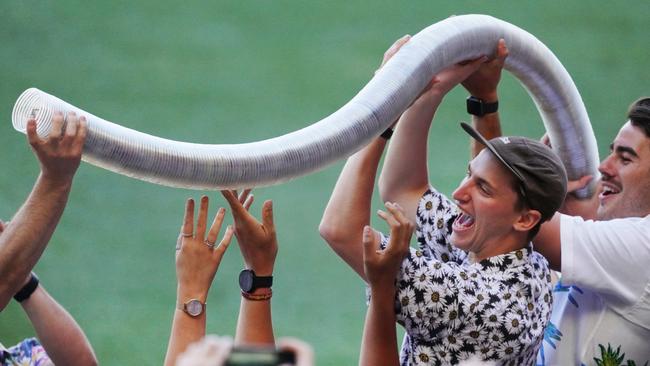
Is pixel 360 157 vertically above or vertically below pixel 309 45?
below

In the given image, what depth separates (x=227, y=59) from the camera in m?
6.48

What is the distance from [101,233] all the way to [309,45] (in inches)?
77.2

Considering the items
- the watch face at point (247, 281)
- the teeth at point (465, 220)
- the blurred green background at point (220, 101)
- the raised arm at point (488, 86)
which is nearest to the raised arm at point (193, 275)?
the watch face at point (247, 281)

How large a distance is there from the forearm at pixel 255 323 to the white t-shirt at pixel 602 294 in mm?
653

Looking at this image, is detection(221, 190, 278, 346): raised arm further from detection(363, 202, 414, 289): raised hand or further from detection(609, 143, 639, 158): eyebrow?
detection(609, 143, 639, 158): eyebrow

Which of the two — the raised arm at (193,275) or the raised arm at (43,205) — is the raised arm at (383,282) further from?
the raised arm at (43,205)

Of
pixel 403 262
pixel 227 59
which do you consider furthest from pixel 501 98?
pixel 403 262

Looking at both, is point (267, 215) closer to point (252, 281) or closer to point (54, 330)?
point (252, 281)

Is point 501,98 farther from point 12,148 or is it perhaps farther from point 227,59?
point 12,148

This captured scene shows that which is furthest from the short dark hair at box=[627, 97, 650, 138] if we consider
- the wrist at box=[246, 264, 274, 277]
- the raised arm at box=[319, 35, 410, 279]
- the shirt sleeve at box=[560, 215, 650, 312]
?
the wrist at box=[246, 264, 274, 277]

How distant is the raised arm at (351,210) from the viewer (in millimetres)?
2102

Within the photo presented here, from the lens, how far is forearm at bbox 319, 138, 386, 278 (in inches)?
82.7

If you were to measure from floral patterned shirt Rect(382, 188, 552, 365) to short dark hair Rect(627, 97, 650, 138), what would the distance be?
612mm

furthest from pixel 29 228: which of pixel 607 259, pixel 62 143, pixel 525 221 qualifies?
pixel 607 259
